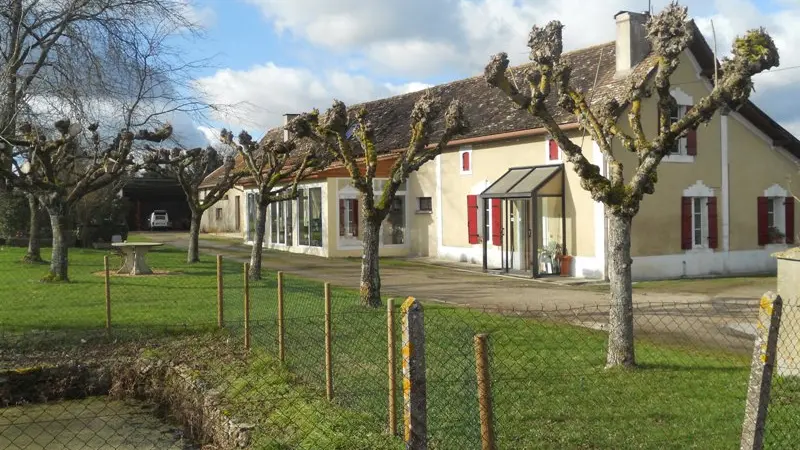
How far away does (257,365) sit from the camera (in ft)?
28.0

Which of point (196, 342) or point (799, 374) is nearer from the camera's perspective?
point (799, 374)

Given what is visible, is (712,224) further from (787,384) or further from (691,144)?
(787,384)

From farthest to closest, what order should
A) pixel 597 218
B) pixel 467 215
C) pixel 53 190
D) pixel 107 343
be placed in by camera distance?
pixel 467 215, pixel 597 218, pixel 53 190, pixel 107 343

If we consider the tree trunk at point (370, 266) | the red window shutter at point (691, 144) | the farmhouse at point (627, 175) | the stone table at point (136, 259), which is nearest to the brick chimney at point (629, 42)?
the farmhouse at point (627, 175)

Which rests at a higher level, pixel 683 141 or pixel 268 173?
pixel 683 141

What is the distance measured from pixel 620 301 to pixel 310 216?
66.5 feet

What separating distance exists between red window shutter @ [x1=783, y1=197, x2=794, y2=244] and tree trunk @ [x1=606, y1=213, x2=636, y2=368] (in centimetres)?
1641

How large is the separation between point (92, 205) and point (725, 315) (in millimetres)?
24239

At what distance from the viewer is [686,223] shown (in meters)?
20.3

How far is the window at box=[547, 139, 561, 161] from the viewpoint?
20227mm

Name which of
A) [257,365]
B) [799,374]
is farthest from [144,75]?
[799,374]

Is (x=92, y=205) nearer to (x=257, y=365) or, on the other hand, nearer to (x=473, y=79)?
(x=473, y=79)

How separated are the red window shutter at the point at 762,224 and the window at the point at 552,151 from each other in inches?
255

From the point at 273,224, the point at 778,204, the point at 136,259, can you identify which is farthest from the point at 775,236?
the point at 273,224
